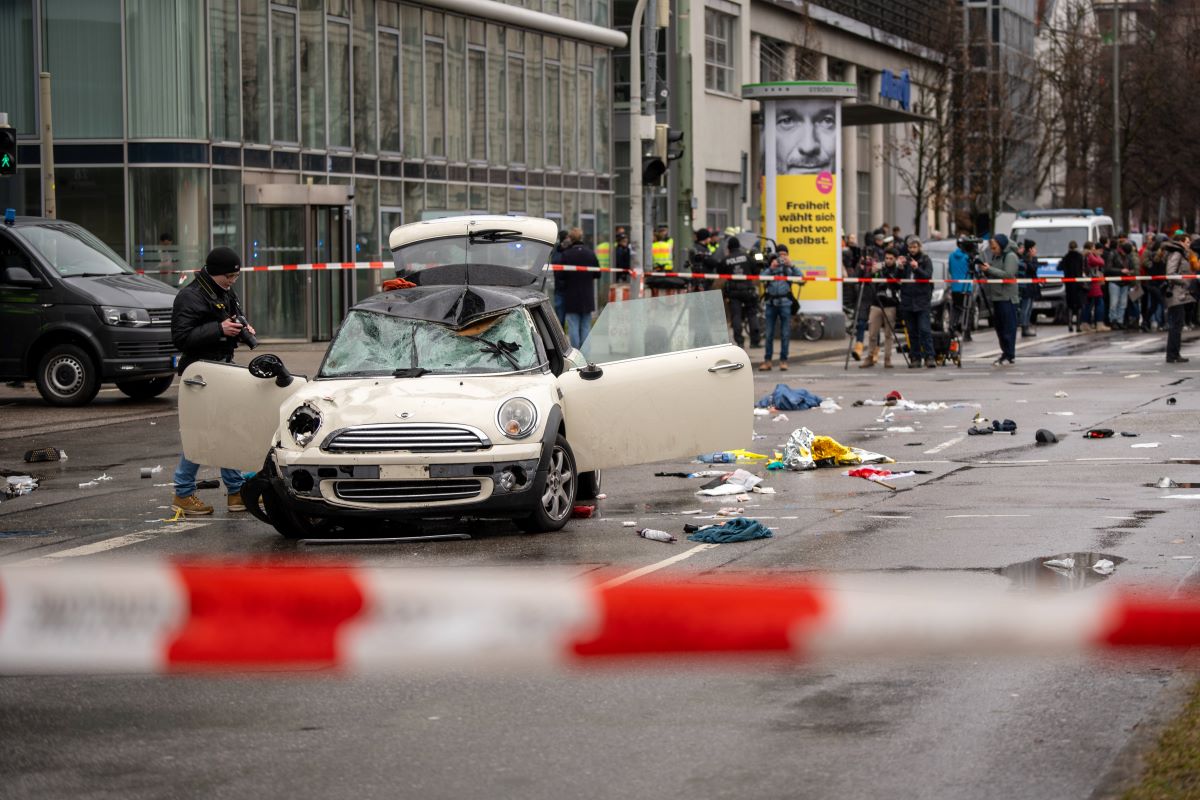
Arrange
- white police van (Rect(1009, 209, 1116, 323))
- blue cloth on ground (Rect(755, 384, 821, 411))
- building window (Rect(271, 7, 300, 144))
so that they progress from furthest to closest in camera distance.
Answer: white police van (Rect(1009, 209, 1116, 323)), building window (Rect(271, 7, 300, 144)), blue cloth on ground (Rect(755, 384, 821, 411))

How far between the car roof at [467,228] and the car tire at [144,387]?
3.32 metres

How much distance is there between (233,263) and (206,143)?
18180 mm

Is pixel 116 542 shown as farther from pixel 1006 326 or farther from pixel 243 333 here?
pixel 1006 326

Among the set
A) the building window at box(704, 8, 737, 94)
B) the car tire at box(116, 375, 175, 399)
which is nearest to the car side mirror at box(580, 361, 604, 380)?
the car tire at box(116, 375, 175, 399)

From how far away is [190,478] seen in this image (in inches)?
487

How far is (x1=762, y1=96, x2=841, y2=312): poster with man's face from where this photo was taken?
3412 cm

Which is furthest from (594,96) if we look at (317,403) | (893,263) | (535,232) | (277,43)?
(317,403)

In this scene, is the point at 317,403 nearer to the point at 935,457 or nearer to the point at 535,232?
the point at 935,457

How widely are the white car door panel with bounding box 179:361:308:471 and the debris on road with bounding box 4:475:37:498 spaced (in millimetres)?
2583

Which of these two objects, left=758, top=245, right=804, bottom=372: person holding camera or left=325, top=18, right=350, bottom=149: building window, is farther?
left=325, top=18, right=350, bottom=149: building window

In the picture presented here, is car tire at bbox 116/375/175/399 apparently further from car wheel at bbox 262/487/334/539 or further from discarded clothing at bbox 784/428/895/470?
car wheel at bbox 262/487/334/539

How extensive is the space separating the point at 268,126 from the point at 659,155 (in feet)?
22.5

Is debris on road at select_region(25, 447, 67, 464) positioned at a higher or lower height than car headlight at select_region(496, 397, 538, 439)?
lower

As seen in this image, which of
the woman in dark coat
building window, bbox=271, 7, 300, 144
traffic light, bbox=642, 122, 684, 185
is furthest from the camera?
the woman in dark coat
